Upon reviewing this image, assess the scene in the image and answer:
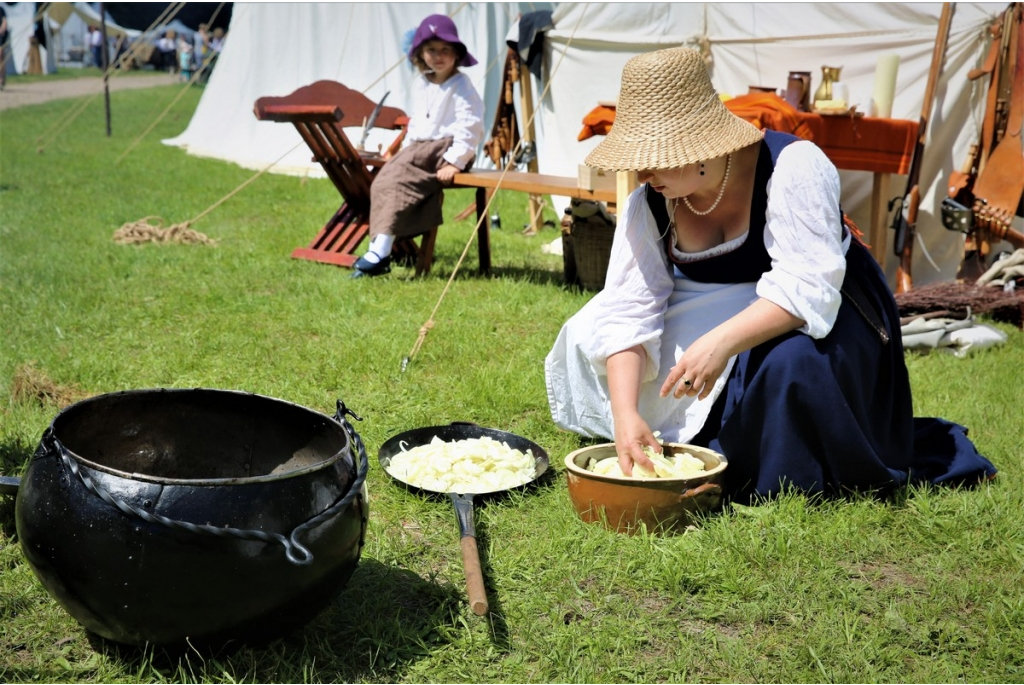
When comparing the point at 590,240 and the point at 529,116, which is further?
the point at 529,116

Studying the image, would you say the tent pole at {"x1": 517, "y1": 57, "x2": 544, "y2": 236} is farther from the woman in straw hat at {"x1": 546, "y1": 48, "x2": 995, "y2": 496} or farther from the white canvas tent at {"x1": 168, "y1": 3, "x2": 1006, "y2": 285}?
the woman in straw hat at {"x1": 546, "y1": 48, "x2": 995, "y2": 496}

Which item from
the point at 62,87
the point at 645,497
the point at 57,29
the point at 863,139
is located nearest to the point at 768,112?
the point at 863,139

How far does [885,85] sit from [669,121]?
150 inches

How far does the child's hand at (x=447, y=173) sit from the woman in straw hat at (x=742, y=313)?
298cm

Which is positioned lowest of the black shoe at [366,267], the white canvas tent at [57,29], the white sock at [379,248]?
the white canvas tent at [57,29]

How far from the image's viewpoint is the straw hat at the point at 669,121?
2.45m

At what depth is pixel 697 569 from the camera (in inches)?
92.7

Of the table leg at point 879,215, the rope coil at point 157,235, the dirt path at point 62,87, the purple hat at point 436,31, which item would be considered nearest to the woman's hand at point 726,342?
the table leg at point 879,215

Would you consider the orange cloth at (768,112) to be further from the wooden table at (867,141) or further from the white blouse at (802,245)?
the white blouse at (802,245)

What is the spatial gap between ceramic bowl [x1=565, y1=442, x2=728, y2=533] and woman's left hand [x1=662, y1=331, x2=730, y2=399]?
0.21 metres

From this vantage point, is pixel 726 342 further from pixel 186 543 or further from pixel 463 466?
pixel 186 543

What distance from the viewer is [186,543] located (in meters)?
1.72

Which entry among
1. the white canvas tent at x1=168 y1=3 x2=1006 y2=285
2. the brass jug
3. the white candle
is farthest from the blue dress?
the white candle

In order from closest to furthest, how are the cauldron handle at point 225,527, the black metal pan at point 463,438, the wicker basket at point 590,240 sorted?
the cauldron handle at point 225,527 → the black metal pan at point 463,438 → the wicker basket at point 590,240
